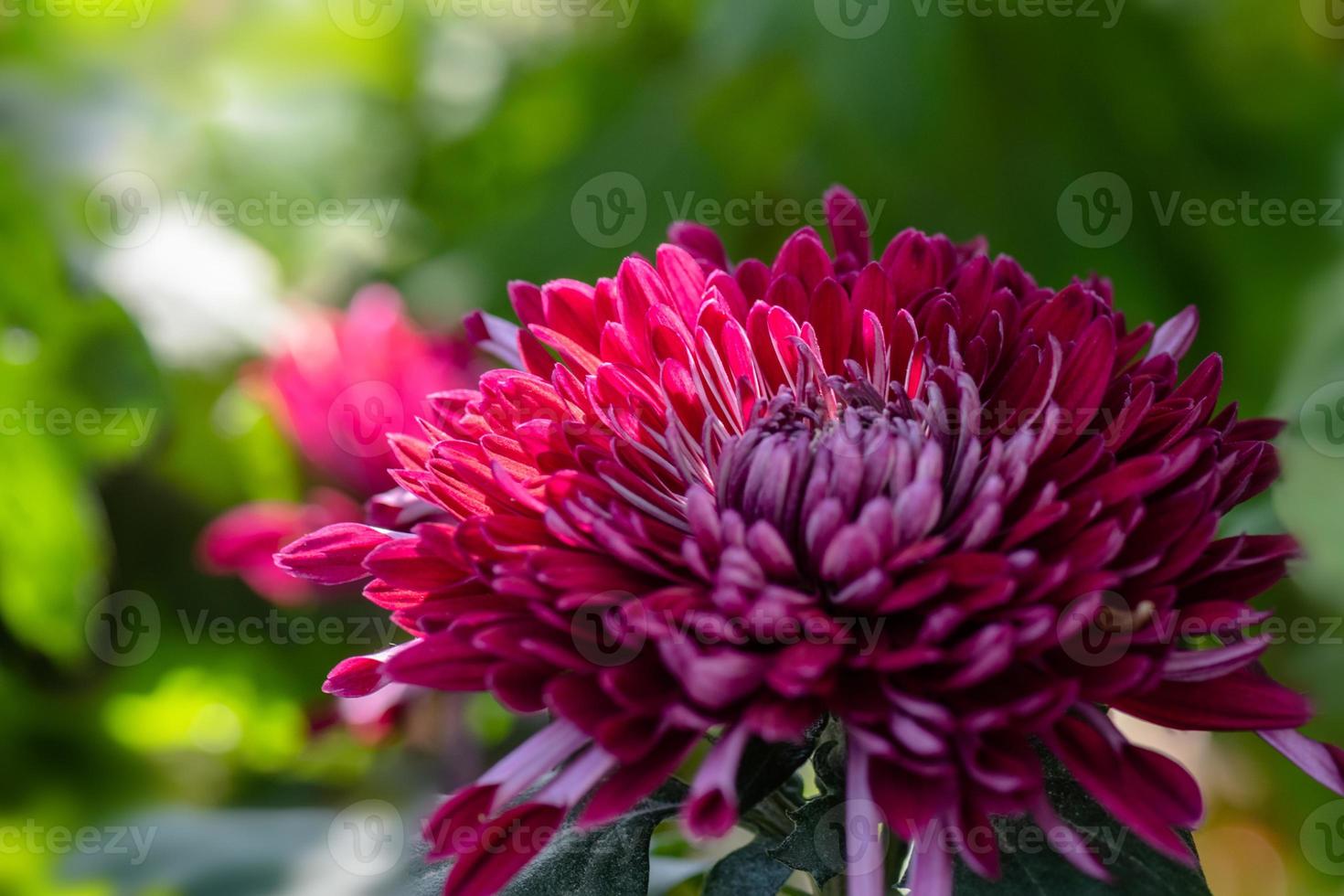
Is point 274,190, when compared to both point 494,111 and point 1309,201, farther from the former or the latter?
point 1309,201

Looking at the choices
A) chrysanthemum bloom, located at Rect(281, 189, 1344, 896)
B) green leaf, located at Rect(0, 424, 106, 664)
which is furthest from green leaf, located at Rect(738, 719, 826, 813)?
green leaf, located at Rect(0, 424, 106, 664)

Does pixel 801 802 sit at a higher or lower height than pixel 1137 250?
lower

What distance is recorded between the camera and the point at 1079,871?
0.28m

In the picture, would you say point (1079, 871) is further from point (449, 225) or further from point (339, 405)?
point (449, 225)

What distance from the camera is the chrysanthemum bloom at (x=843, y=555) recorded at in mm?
255

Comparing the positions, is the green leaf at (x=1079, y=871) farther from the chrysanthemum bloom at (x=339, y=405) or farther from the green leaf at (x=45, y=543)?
the green leaf at (x=45, y=543)

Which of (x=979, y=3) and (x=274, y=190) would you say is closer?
(x=979, y=3)

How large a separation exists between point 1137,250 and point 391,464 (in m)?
0.65

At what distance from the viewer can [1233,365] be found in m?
0.94

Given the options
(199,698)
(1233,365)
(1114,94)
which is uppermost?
(1114,94)

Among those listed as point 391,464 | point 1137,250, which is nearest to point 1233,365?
point 1137,250

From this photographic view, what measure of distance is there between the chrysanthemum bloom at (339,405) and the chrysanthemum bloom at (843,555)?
15.3 inches

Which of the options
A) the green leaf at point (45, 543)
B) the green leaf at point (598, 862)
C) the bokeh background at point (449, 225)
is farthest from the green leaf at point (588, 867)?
the green leaf at point (45, 543)

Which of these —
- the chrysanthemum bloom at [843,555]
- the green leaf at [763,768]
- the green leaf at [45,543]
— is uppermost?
the chrysanthemum bloom at [843,555]
